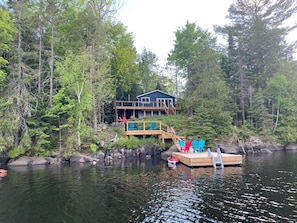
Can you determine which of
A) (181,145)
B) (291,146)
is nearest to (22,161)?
(181,145)

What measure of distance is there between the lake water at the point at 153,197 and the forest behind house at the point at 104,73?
25.7 feet

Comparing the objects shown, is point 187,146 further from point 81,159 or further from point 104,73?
point 104,73

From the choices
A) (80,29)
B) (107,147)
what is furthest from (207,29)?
(107,147)

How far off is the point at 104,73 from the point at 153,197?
18.6 meters

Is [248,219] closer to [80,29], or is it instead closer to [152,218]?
[152,218]

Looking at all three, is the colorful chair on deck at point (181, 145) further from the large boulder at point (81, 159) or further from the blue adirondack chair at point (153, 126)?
the large boulder at point (81, 159)

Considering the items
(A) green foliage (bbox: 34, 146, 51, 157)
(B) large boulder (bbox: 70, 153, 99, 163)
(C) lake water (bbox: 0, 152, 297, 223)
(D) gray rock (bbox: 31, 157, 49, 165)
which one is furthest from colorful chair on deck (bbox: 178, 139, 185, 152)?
(A) green foliage (bbox: 34, 146, 51, 157)

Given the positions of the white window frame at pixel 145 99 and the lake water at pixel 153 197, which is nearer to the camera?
the lake water at pixel 153 197

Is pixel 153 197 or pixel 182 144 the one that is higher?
pixel 182 144

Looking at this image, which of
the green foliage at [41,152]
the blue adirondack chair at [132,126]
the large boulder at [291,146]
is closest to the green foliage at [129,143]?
the blue adirondack chair at [132,126]

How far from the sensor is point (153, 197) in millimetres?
9805

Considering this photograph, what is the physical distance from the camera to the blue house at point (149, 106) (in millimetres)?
33781

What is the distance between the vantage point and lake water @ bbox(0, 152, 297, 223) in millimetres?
7758

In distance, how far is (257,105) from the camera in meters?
29.3
